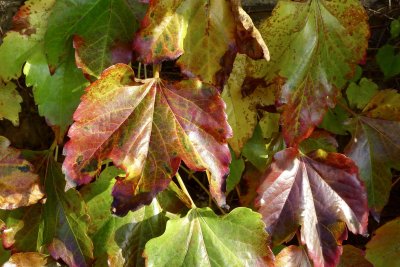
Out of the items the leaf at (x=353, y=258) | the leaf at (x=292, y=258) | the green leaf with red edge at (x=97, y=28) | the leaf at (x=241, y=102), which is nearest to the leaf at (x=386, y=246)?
the leaf at (x=353, y=258)

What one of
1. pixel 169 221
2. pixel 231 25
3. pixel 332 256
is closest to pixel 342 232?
pixel 332 256

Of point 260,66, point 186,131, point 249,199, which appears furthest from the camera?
point 249,199

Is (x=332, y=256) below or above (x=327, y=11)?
below

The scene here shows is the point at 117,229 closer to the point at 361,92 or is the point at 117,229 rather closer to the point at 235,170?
the point at 235,170

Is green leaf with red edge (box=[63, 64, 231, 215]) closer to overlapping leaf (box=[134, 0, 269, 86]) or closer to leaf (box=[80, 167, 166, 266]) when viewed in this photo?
overlapping leaf (box=[134, 0, 269, 86])

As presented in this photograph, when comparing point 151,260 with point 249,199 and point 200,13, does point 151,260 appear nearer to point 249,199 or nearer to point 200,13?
point 249,199

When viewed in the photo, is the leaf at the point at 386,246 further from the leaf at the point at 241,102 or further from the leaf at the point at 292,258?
the leaf at the point at 241,102

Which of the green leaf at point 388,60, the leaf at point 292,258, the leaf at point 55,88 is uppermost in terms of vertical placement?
the leaf at point 55,88
